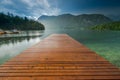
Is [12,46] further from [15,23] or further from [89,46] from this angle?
[15,23]

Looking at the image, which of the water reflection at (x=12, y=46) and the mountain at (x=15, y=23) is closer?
the water reflection at (x=12, y=46)

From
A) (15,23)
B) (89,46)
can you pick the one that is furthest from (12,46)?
(15,23)

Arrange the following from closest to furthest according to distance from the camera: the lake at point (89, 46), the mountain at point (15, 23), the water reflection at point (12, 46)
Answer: the lake at point (89, 46)
the water reflection at point (12, 46)
the mountain at point (15, 23)

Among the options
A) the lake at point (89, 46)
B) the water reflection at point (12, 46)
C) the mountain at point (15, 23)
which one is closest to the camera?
the lake at point (89, 46)

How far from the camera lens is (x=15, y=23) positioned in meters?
114

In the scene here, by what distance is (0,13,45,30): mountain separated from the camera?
10214 centimetres

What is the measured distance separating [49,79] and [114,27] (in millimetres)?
105609

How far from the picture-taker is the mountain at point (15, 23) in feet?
335

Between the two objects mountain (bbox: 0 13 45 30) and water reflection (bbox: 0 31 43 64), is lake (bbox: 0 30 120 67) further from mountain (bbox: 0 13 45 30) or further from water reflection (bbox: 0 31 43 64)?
mountain (bbox: 0 13 45 30)

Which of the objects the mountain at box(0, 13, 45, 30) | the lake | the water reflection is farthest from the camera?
the mountain at box(0, 13, 45, 30)

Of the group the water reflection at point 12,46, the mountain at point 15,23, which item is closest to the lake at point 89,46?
the water reflection at point 12,46

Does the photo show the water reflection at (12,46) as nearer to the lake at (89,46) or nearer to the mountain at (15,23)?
the lake at (89,46)

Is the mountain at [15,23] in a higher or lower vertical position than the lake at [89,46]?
higher

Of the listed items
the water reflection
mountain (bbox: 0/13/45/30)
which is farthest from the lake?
mountain (bbox: 0/13/45/30)
